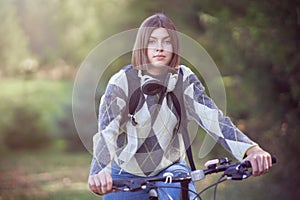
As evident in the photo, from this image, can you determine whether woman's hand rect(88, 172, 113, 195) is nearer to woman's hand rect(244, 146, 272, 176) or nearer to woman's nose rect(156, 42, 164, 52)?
woman's hand rect(244, 146, 272, 176)

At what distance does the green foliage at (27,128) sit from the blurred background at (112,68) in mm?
11

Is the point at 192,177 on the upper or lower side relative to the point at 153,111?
lower

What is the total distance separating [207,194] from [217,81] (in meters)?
2.82

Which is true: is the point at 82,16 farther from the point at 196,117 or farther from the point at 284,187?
the point at 196,117

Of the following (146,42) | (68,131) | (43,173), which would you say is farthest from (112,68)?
(146,42)

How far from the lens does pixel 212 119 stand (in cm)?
273

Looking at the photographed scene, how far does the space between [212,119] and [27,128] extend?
18.2ft

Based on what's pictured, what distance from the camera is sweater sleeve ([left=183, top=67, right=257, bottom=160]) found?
267cm

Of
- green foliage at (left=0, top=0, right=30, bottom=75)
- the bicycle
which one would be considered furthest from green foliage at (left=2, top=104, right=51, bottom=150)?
the bicycle

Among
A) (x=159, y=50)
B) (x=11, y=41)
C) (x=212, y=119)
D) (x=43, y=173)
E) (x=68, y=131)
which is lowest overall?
(x=212, y=119)

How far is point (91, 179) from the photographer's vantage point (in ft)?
7.98

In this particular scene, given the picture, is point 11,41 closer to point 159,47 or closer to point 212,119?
point 159,47

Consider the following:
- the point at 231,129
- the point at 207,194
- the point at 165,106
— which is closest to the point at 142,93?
the point at 165,106

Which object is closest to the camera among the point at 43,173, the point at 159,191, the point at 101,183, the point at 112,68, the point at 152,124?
the point at 101,183
